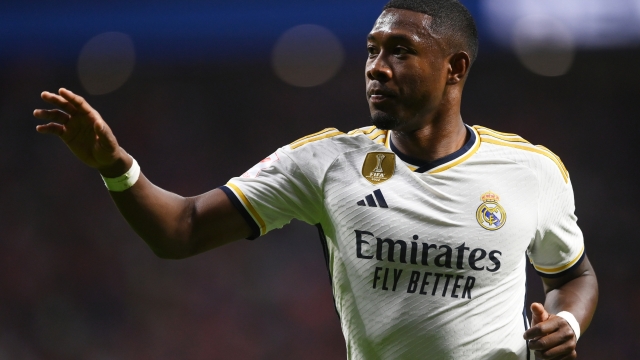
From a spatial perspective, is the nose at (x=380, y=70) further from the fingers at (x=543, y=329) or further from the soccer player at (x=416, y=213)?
the fingers at (x=543, y=329)

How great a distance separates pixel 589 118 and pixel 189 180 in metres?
6.04

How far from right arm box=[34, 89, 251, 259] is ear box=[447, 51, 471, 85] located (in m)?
1.06

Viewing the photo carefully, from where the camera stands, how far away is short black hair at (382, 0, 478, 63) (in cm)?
286

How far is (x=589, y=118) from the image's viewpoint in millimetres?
10461

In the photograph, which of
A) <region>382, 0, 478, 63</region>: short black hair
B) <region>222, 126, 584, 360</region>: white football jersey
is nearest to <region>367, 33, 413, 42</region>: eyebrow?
<region>382, 0, 478, 63</region>: short black hair

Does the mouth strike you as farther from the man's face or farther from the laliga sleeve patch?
the laliga sleeve patch

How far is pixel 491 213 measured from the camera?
8.93ft

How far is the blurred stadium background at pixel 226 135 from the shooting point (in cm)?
974

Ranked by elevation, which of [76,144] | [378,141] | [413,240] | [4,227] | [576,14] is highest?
[76,144]

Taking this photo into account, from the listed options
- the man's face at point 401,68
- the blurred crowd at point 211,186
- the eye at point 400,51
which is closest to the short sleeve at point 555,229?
the man's face at point 401,68

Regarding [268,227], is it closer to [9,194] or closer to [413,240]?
[413,240]

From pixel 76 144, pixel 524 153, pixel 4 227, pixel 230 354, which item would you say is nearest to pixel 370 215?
pixel 524 153

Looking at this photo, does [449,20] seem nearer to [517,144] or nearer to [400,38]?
[400,38]

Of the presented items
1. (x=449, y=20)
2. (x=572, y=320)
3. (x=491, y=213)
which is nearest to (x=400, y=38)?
(x=449, y=20)
